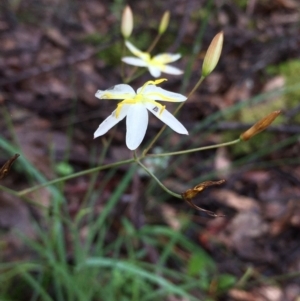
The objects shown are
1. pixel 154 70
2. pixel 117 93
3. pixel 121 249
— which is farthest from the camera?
pixel 121 249

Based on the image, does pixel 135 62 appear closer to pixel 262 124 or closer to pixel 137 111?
pixel 137 111

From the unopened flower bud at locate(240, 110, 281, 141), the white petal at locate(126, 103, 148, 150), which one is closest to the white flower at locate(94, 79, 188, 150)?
the white petal at locate(126, 103, 148, 150)

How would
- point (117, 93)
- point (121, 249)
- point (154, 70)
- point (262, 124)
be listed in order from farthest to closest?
point (121, 249), point (154, 70), point (117, 93), point (262, 124)

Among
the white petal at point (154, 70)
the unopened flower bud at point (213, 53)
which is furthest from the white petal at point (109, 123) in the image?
the white petal at point (154, 70)

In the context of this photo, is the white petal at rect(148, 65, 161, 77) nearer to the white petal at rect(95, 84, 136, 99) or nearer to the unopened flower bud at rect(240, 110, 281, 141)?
the white petal at rect(95, 84, 136, 99)

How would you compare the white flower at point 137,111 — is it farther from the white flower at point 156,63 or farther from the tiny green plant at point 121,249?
the white flower at point 156,63

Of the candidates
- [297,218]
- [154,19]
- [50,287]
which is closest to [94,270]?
[50,287]

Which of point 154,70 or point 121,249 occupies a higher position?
point 154,70

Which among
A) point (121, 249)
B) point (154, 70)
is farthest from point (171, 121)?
point (121, 249)
